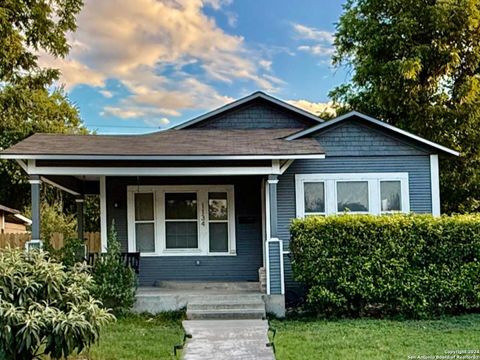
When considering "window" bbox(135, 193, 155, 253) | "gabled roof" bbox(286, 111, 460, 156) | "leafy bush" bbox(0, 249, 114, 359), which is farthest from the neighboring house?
"leafy bush" bbox(0, 249, 114, 359)

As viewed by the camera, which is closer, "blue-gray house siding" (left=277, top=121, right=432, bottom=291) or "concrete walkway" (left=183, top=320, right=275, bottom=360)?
"concrete walkway" (left=183, top=320, right=275, bottom=360)

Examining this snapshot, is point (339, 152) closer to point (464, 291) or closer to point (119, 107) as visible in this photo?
point (464, 291)

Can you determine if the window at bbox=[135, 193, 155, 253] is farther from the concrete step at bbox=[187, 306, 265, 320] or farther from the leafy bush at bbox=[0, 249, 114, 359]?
the leafy bush at bbox=[0, 249, 114, 359]

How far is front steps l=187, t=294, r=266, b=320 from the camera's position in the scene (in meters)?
8.77

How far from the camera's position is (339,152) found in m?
10.7

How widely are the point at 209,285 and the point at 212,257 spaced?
717 mm

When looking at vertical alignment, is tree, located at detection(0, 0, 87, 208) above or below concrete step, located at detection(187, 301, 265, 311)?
above

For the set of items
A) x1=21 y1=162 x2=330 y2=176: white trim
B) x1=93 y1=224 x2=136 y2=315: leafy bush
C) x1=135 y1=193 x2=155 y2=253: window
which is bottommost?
x1=93 y1=224 x2=136 y2=315: leafy bush

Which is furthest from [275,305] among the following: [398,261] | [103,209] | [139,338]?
[103,209]

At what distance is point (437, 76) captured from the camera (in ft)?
53.2

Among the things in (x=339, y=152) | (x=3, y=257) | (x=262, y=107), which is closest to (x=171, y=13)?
(x=262, y=107)

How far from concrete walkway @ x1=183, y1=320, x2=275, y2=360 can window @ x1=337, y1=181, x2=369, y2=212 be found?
3261 mm

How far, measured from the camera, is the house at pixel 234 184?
946cm

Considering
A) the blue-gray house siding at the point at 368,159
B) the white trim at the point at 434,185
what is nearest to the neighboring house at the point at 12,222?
the blue-gray house siding at the point at 368,159
